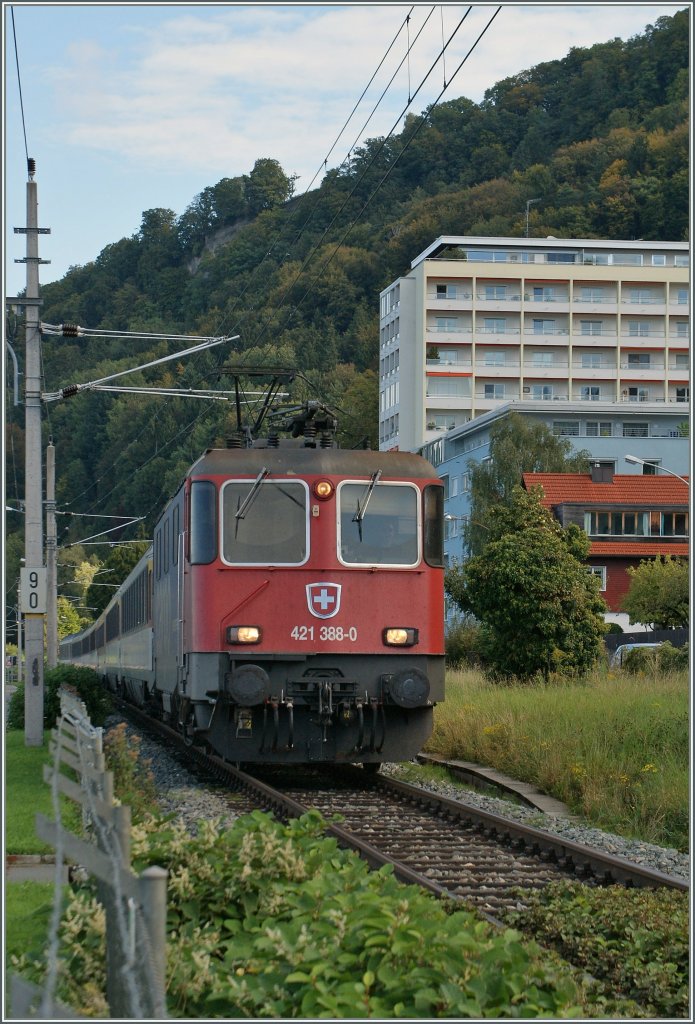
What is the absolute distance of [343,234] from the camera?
6506cm

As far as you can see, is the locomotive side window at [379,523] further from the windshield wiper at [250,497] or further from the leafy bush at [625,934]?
the leafy bush at [625,934]

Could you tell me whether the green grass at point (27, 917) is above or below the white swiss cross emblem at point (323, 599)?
below

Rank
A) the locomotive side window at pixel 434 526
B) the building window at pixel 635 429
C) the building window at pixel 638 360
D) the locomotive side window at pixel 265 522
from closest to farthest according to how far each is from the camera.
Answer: the locomotive side window at pixel 265 522
the locomotive side window at pixel 434 526
the building window at pixel 635 429
the building window at pixel 638 360

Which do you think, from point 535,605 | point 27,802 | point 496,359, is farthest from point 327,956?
point 496,359

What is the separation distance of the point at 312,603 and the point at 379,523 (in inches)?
44.2

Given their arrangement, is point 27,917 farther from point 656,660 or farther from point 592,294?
point 592,294

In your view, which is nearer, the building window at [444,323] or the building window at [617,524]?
the building window at [617,524]

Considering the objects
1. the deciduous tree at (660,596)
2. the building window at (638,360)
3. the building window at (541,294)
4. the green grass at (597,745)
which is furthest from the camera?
the building window at (638,360)

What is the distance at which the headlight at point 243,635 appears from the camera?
45.1ft

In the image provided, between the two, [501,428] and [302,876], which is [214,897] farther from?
[501,428]

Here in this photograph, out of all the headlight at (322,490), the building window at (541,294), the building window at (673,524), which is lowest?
the headlight at (322,490)

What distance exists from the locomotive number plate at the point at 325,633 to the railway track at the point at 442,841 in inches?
58.9

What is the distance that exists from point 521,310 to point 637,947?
91.1 m

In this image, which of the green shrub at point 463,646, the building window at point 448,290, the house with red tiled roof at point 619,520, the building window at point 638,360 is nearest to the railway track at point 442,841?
the green shrub at point 463,646
